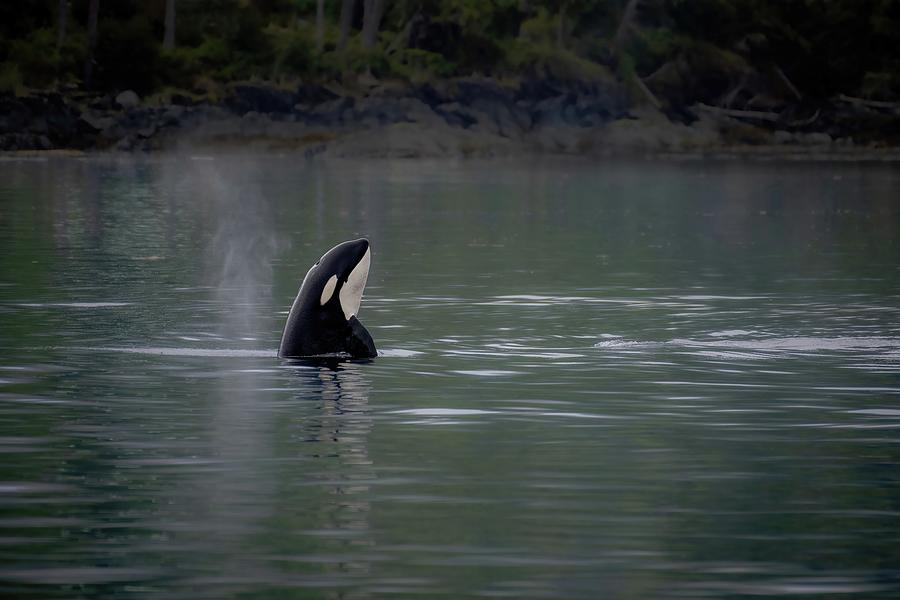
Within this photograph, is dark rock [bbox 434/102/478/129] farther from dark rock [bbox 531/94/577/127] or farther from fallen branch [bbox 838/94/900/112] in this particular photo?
fallen branch [bbox 838/94/900/112]

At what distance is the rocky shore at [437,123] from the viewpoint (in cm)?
9725

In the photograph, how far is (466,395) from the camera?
20.0 m

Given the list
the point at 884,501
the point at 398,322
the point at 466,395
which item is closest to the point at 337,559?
the point at 884,501

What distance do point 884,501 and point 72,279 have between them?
2134 cm

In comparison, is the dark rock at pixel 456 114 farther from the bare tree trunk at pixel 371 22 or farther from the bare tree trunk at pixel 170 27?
the bare tree trunk at pixel 170 27

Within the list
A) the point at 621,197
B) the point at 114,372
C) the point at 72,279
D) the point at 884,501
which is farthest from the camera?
the point at 621,197

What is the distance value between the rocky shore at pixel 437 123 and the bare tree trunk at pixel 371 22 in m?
2.62

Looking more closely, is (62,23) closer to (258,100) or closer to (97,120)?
(97,120)

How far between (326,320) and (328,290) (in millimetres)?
595

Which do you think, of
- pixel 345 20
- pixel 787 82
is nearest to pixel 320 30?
pixel 345 20

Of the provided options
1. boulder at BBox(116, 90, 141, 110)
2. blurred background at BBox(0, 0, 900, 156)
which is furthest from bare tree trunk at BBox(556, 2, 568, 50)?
boulder at BBox(116, 90, 141, 110)

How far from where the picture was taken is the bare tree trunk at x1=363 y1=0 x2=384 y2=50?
103 meters

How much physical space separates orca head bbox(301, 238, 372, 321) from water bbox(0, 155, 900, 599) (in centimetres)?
72

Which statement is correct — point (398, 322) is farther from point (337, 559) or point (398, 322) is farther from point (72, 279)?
point (337, 559)
